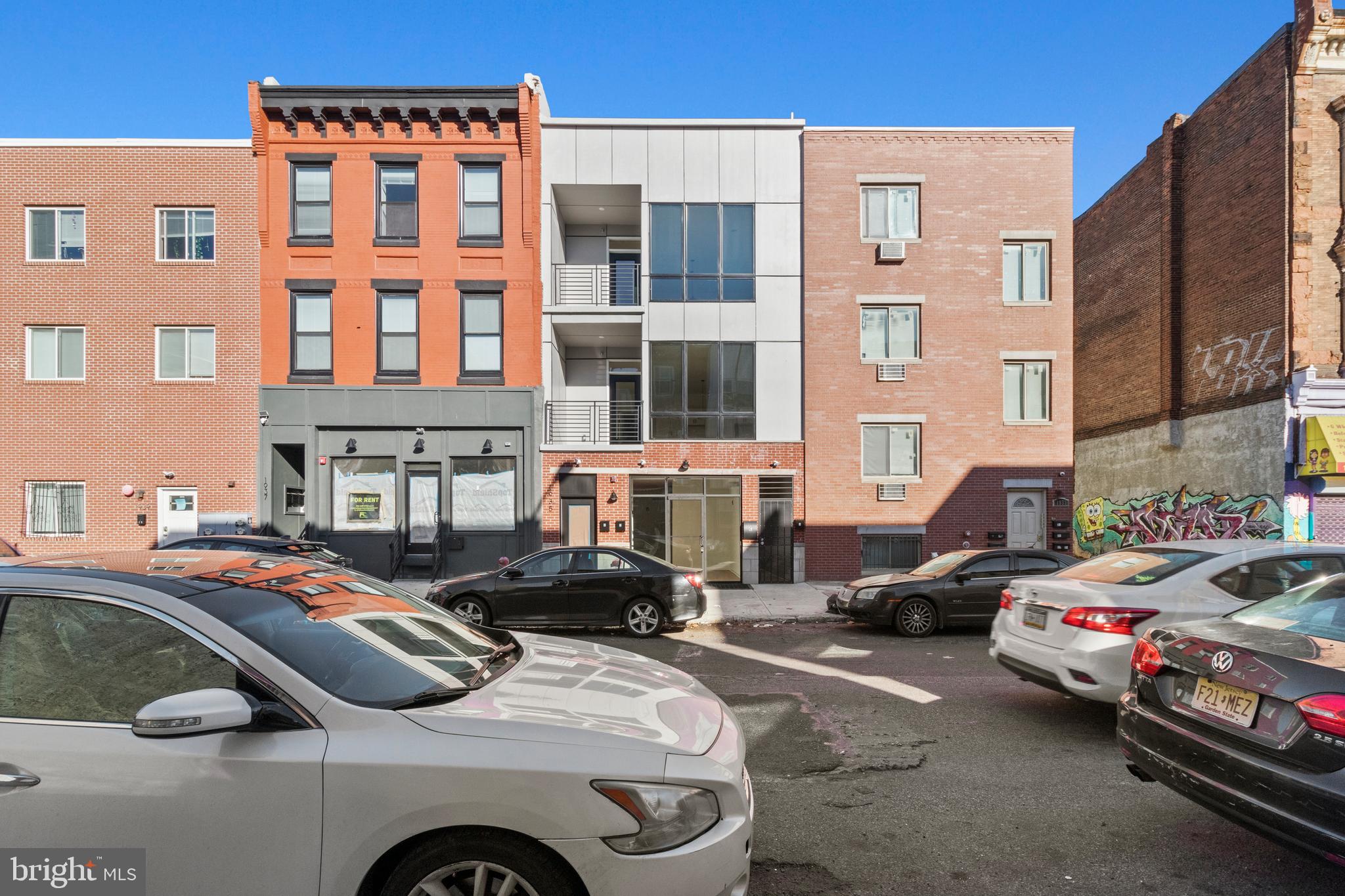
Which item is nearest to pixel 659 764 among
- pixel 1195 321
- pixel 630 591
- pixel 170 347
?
pixel 630 591

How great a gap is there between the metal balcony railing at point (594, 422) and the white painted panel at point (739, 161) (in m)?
5.86

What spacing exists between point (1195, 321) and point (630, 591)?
1816 cm

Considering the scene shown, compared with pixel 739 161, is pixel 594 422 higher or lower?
lower

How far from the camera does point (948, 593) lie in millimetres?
10234

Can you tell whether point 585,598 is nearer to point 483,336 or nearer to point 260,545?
point 260,545

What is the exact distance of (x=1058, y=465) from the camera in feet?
55.3

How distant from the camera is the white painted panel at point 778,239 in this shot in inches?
667

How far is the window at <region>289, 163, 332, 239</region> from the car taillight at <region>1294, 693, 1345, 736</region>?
1863cm

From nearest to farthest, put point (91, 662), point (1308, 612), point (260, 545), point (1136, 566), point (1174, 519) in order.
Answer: point (91, 662) → point (1308, 612) → point (1136, 566) → point (260, 545) → point (1174, 519)

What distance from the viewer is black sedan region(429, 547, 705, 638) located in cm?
1029

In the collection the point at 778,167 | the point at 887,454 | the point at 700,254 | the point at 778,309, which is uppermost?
the point at 778,167

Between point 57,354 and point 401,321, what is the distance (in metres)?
8.04

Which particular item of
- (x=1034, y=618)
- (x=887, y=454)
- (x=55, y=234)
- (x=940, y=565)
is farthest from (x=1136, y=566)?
(x=55, y=234)

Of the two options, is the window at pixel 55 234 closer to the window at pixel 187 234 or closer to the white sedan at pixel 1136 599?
the window at pixel 187 234
